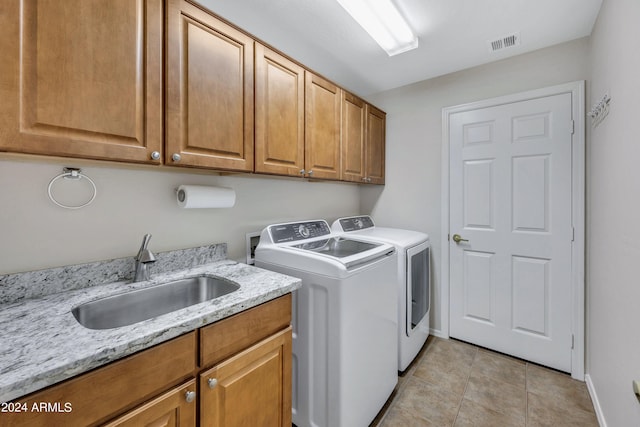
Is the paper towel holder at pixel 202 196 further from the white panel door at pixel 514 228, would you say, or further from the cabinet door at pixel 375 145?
the white panel door at pixel 514 228

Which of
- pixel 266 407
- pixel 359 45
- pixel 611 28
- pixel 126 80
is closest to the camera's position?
pixel 126 80

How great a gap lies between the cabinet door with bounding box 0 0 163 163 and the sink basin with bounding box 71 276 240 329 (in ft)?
1.93

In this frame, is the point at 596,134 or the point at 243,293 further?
the point at 596,134

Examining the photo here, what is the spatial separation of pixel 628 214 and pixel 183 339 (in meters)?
1.85

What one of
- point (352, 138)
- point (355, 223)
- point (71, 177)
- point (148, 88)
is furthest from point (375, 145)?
point (71, 177)

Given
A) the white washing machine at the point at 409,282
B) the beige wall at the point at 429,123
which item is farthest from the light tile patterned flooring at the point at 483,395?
the beige wall at the point at 429,123

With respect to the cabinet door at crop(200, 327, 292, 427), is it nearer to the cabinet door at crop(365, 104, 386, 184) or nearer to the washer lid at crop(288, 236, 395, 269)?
the washer lid at crop(288, 236, 395, 269)

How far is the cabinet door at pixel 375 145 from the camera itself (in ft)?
8.13

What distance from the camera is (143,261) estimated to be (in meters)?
1.22

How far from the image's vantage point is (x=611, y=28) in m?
1.39

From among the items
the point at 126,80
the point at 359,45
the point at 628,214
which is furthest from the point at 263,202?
the point at 628,214

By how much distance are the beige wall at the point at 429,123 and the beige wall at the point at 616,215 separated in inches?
11.5

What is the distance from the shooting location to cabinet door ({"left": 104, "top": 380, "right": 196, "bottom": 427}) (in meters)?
0.76

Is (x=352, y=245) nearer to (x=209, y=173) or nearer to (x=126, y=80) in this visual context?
(x=209, y=173)
